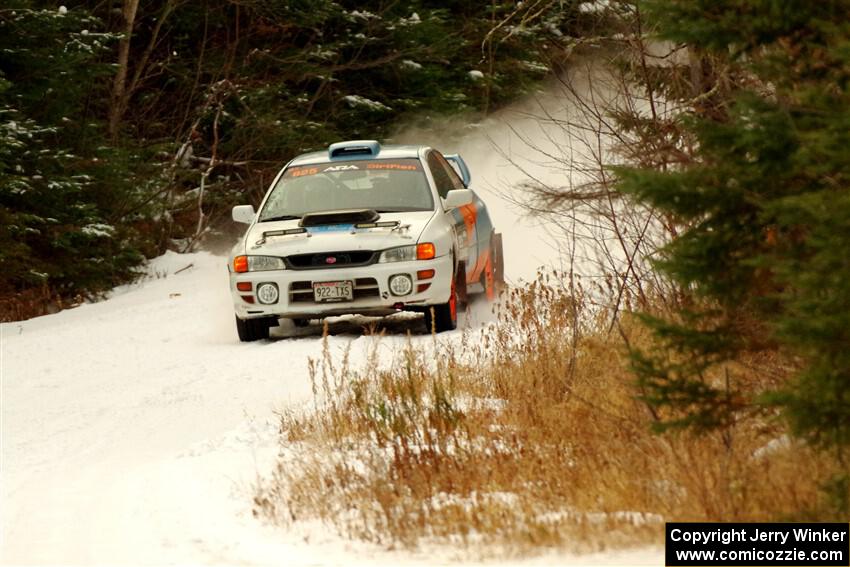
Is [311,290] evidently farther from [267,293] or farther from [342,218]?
[342,218]

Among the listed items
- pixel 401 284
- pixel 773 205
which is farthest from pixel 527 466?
pixel 401 284

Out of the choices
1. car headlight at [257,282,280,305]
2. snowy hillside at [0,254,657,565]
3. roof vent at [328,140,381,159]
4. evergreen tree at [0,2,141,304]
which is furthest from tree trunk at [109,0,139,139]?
car headlight at [257,282,280,305]

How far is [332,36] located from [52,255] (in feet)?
36.6

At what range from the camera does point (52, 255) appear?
1881 centimetres

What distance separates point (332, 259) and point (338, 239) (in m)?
0.19

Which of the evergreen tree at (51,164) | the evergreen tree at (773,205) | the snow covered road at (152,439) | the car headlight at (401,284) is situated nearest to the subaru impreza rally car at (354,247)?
the car headlight at (401,284)

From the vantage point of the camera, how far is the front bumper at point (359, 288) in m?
12.4

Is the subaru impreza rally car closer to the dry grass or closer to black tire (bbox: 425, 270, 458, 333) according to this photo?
black tire (bbox: 425, 270, 458, 333)

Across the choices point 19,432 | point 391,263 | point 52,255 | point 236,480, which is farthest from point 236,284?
point 52,255

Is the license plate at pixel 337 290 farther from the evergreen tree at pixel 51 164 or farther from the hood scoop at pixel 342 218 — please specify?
the evergreen tree at pixel 51 164

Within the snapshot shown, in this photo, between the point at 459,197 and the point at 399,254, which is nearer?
the point at 399,254

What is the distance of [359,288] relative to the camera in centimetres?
1247

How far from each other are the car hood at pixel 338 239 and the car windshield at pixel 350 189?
43cm

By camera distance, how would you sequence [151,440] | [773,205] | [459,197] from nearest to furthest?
[773,205]
[151,440]
[459,197]
